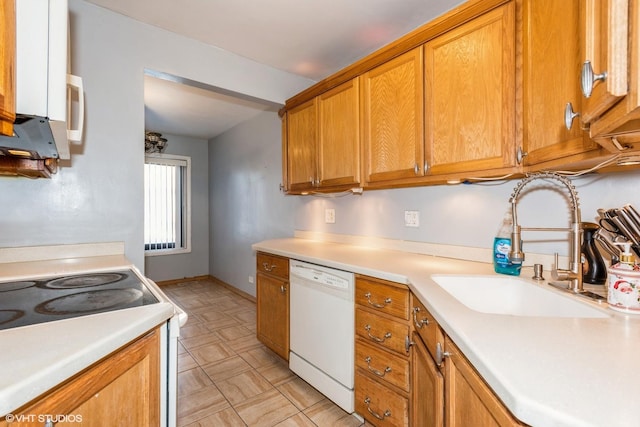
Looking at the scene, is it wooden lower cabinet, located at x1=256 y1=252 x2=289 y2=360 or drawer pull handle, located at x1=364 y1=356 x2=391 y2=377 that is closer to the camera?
drawer pull handle, located at x1=364 y1=356 x2=391 y2=377

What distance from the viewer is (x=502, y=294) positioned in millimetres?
1323

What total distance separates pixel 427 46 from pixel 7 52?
168 centimetres

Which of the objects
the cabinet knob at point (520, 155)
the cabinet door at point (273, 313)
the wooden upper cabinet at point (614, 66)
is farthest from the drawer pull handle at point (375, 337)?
the wooden upper cabinet at point (614, 66)

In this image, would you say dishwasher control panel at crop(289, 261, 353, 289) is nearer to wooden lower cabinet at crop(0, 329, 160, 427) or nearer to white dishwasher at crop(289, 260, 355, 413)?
white dishwasher at crop(289, 260, 355, 413)

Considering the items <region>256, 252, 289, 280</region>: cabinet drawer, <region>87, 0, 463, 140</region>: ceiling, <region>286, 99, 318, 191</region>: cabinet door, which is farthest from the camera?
<region>286, 99, 318, 191</region>: cabinet door

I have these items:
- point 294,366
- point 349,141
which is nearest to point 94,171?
point 349,141

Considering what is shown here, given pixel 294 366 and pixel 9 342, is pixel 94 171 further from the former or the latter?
pixel 294 366

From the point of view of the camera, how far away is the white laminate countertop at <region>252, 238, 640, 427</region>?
466mm

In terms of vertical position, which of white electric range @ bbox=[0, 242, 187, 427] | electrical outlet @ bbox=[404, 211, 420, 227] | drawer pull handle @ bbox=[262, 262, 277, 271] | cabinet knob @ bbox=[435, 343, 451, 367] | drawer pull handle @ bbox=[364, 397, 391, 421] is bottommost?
drawer pull handle @ bbox=[364, 397, 391, 421]

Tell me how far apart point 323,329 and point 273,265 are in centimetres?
67

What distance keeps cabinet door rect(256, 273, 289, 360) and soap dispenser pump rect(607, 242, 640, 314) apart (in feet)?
5.59

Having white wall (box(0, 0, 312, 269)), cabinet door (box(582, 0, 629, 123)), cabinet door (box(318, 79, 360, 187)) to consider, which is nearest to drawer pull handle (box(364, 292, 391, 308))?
cabinet door (box(318, 79, 360, 187))

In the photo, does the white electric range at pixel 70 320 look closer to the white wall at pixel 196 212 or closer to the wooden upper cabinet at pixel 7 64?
the wooden upper cabinet at pixel 7 64

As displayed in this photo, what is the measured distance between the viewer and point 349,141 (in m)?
2.09
